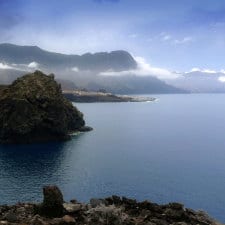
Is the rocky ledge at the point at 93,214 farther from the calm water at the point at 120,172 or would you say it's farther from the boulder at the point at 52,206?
the calm water at the point at 120,172

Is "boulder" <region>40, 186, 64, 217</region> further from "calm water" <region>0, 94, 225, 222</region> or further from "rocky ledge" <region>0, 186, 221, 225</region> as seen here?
"calm water" <region>0, 94, 225, 222</region>

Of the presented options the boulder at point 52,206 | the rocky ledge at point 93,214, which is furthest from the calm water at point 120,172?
the boulder at point 52,206

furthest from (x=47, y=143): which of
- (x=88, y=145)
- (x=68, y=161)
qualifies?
(x=68, y=161)

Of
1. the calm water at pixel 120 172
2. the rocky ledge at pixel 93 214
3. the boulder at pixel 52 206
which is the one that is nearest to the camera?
the rocky ledge at pixel 93 214

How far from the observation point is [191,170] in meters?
140

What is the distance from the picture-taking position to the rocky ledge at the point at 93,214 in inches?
1736

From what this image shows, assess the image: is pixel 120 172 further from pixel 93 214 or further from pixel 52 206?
Result: pixel 93 214

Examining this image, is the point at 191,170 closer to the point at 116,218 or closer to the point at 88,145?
the point at 88,145

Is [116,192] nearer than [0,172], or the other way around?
[116,192]

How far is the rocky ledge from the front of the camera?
44094 millimetres

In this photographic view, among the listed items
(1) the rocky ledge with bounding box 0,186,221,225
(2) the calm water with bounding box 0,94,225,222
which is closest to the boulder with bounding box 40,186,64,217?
(1) the rocky ledge with bounding box 0,186,221,225

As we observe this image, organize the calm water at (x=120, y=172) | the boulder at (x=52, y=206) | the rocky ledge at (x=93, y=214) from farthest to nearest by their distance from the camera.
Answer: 1. the calm water at (x=120, y=172)
2. the boulder at (x=52, y=206)
3. the rocky ledge at (x=93, y=214)

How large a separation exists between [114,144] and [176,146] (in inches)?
1126

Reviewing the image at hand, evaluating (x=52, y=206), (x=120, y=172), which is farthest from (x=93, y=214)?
(x=120, y=172)
